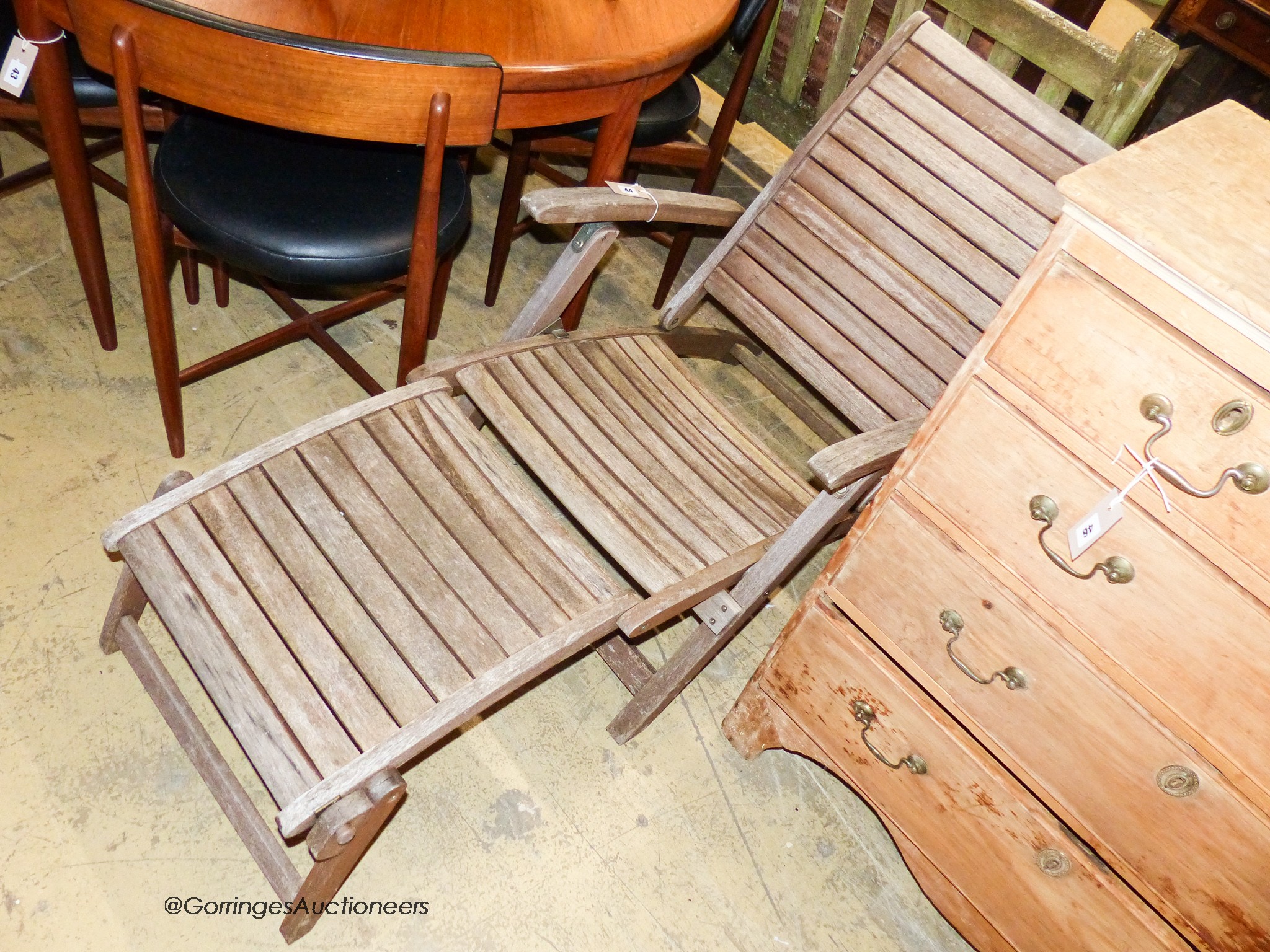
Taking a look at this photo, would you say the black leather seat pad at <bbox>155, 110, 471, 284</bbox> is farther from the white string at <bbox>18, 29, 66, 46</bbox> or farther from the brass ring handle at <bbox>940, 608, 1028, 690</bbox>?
the brass ring handle at <bbox>940, 608, 1028, 690</bbox>

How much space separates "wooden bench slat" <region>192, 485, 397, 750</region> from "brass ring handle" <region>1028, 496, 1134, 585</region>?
36.6 inches

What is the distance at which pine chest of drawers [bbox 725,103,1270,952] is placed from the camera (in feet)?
3.54

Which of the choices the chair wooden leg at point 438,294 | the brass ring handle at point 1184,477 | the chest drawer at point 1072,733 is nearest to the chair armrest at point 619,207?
the chair wooden leg at point 438,294

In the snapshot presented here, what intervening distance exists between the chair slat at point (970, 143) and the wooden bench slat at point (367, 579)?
135 cm

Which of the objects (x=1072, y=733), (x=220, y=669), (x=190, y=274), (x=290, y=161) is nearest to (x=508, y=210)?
(x=290, y=161)

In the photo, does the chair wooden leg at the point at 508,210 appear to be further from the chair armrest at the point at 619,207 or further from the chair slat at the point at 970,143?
the chair slat at the point at 970,143

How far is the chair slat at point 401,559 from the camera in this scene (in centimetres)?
149

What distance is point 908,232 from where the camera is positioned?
6.51ft

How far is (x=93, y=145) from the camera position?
8.50 feet

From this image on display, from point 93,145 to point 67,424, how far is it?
3.01 ft

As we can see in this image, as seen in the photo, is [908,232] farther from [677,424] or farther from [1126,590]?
[1126,590]

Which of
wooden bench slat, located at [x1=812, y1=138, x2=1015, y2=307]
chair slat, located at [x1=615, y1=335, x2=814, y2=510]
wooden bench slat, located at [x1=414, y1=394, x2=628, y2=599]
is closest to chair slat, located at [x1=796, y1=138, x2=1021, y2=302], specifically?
wooden bench slat, located at [x1=812, y1=138, x2=1015, y2=307]

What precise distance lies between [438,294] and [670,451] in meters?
0.83

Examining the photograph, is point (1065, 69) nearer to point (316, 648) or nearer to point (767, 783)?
point (767, 783)
